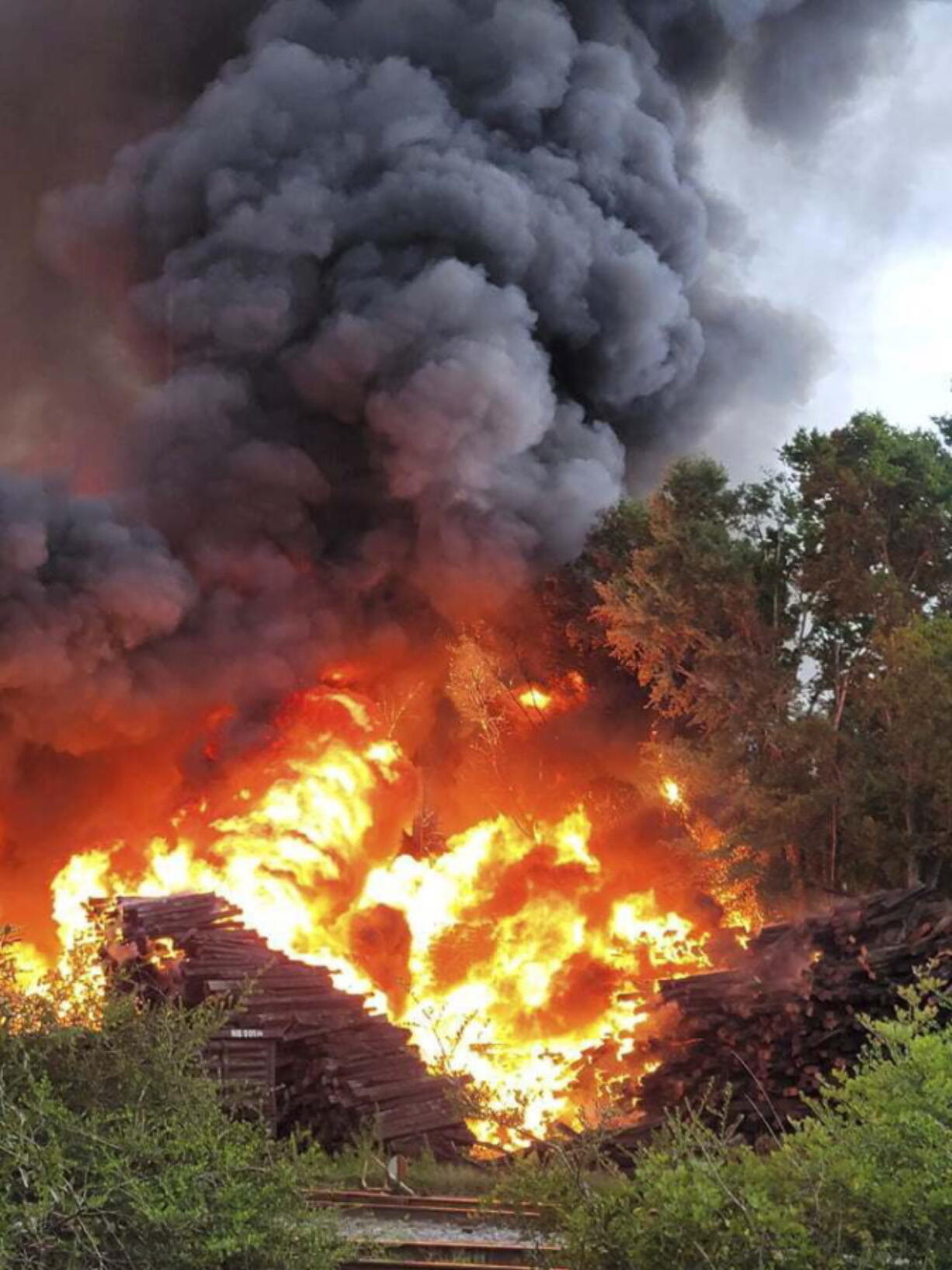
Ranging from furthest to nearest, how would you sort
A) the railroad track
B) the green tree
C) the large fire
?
the large fire < the green tree < the railroad track

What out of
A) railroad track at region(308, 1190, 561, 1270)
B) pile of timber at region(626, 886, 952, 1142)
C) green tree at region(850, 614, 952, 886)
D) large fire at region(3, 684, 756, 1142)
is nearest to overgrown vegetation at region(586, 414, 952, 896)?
green tree at region(850, 614, 952, 886)

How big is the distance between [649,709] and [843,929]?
1242cm

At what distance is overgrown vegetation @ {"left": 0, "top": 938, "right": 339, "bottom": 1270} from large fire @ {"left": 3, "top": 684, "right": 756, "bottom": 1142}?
976 centimetres

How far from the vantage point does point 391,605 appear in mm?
27141

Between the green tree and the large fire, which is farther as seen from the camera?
the large fire

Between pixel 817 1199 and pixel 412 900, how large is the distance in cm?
1535

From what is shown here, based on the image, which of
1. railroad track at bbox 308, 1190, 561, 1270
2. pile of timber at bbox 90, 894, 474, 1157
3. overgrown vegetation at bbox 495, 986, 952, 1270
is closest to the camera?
overgrown vegetation at bbox 495, 986, 952, 1270

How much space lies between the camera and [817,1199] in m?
5.70

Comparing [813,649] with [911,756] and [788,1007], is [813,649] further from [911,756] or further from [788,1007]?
[788,1007]

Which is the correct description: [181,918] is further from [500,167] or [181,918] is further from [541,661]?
[500,167]

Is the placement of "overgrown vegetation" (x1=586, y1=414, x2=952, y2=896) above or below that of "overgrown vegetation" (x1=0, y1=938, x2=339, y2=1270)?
above

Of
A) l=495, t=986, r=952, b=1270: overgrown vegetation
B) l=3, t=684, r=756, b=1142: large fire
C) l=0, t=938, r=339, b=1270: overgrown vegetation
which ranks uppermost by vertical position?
l=3, t=684, r=756, b=1142: large fire

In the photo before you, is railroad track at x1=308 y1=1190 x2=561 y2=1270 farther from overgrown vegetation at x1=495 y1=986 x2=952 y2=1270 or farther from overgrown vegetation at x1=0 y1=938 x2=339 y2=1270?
overgrown vegetation at x1=0 y1=938 x2=339 y2=1270

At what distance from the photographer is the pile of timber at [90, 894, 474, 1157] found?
14.6 m
